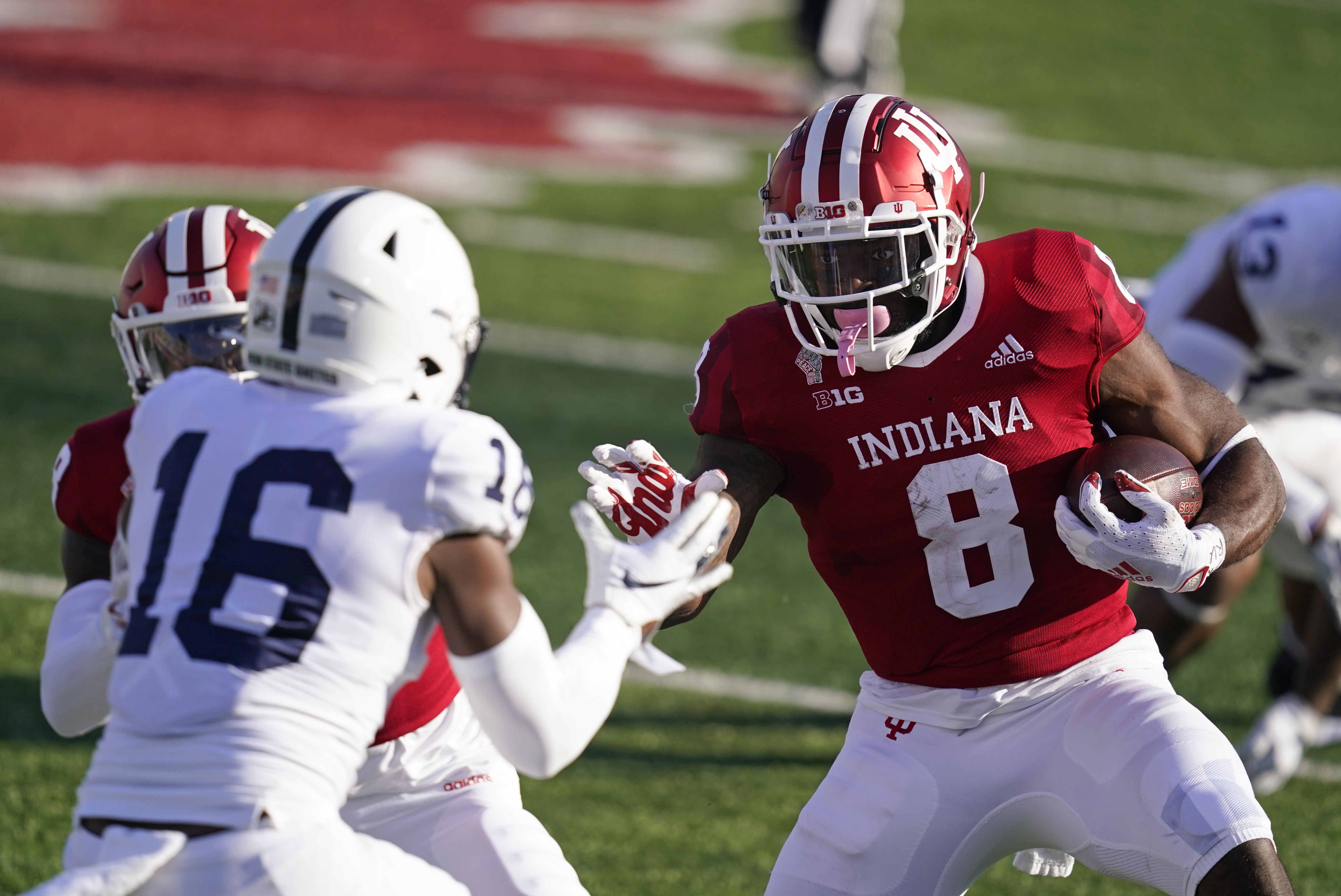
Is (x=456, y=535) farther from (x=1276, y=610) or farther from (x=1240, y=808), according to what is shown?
(x=1276, y=610)

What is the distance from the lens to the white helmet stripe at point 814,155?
9.77 ft

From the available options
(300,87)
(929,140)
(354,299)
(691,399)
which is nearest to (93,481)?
(354,299)

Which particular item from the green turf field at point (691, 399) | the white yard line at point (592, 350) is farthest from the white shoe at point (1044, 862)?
the white yard line at point (592, 350)

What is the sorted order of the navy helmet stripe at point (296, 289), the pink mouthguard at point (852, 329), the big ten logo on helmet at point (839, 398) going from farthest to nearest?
the big ten logo on helmet at point (839, 398) → the pink mouthguard at point (852, 329) → the navy helmet stripe at point (296, 289)

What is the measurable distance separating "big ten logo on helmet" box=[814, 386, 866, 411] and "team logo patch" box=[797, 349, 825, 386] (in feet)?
0.10

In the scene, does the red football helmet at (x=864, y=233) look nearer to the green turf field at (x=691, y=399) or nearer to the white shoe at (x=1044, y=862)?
the white shoe at (x=1044, y=862)

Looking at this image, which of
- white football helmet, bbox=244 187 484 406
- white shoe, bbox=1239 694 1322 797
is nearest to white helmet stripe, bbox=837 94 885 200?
white football helmet, bbox=244 187 484 406

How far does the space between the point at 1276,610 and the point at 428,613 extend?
465 centimetres

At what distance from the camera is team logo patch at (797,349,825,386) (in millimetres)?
3074

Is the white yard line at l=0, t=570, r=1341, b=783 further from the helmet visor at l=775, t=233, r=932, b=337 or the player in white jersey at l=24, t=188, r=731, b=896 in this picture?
the player in white jersey at l=24, t=188, r=731, b=896

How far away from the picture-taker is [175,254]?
10.5 feet

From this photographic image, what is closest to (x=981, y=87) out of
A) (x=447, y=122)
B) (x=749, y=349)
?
(x=447, y=122)

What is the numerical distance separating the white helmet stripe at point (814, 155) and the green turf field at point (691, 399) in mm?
1880

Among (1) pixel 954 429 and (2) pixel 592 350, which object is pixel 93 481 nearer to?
(1) pixel 954 429
